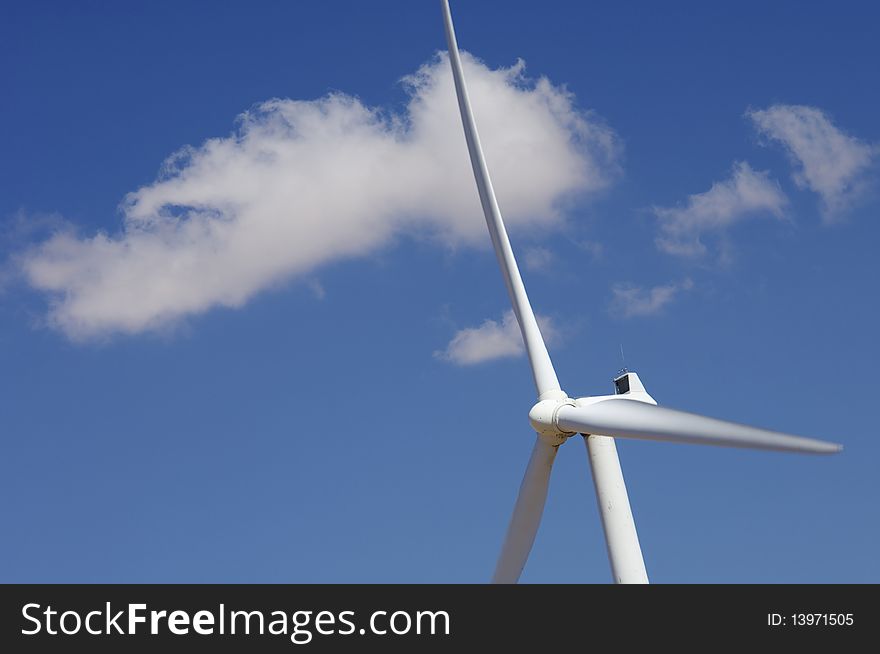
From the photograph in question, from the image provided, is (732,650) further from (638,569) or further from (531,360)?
Answer: (531,360)

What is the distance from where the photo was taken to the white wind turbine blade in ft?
196

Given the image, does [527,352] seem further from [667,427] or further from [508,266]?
[667,427]

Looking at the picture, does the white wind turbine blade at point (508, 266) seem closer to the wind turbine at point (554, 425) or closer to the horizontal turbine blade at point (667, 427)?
the wind turbine at point (554, 425)

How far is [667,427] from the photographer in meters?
49.2

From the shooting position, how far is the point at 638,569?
56094 mm

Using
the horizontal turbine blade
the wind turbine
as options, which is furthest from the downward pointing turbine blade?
the horizontal turbine blade

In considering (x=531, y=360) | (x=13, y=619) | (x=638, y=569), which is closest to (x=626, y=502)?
(x=638, y=569)

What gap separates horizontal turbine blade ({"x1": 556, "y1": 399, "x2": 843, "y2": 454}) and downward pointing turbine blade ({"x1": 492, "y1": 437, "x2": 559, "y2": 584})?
5.46 ft

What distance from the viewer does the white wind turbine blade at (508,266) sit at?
59781mm

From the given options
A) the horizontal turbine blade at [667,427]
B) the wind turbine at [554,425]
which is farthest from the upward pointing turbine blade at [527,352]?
the horizontal turbine blade at [667,427]

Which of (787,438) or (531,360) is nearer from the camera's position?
(787,438)

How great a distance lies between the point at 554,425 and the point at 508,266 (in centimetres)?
747

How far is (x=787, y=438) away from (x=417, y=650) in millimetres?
12113

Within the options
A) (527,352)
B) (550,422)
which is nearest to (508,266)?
(527,352)
